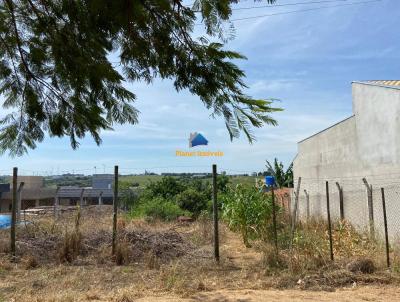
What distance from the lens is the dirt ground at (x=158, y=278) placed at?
7082 mm

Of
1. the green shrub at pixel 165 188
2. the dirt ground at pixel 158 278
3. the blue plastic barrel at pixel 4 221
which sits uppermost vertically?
the green shrub at pixel 165 188

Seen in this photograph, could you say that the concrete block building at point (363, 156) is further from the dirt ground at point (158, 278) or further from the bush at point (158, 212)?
the bush at point (158, 212)

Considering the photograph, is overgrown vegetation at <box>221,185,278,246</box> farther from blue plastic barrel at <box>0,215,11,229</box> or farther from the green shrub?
the green shrub

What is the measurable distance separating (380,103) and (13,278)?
383 inches

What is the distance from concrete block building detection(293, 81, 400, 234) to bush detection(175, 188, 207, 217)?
304 inches

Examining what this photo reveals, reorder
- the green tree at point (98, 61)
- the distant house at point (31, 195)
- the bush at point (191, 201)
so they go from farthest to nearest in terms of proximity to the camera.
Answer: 1. the distant house at point (31, 195)
2. the bush at point (191, 201)
3. the green tree at point (98, 61)

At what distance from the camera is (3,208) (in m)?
48.6

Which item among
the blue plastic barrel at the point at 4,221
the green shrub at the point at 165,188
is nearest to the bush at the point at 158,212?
the green shrub at the point at 165,188

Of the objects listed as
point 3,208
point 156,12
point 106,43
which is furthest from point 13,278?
point 3,208

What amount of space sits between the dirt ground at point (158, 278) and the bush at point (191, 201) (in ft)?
45.4

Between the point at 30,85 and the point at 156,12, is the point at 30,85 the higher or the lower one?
the lower one

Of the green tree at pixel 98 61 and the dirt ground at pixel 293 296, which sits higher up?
the green tree at pixel 98 61

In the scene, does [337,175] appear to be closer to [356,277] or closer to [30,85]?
[356,277]

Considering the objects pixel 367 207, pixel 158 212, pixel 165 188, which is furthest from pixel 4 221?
pixel 367 207
